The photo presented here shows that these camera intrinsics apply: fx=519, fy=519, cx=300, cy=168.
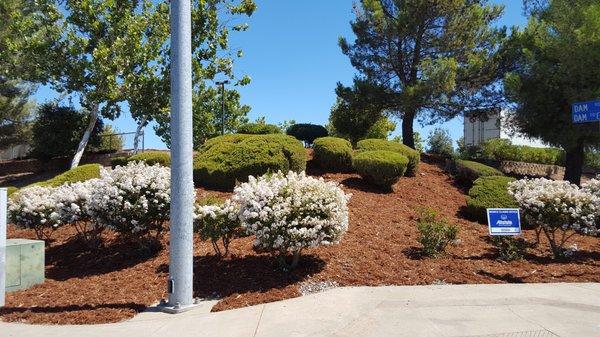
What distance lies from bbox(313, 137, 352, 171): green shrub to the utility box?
7.78m

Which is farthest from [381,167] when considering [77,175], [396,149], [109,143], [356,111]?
[109,143]

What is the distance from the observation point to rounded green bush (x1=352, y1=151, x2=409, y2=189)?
12523 millimetres

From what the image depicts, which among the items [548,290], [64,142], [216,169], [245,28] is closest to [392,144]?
[216,169]

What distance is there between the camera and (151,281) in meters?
7.66

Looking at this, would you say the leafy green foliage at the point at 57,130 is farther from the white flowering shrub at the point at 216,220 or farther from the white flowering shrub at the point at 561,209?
the white flowering shrub at the point at 561,209

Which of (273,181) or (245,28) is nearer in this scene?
(273,181)

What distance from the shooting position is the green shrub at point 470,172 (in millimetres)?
14016

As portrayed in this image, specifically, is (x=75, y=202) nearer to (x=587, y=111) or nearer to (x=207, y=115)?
(x=587, y=111)

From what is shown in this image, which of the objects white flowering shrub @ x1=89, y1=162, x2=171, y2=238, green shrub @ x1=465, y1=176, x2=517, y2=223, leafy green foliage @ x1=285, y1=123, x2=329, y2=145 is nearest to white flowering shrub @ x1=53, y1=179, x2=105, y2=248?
white flowering shrub @ x1=89, y1=162, x2=171, y2=238

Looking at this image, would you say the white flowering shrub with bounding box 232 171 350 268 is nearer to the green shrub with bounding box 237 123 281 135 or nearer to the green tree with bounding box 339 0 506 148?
the green shrub with bounding box 237 123 281 135

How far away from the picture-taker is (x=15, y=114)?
28.0 metres

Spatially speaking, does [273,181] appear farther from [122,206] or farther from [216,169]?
[216,169]

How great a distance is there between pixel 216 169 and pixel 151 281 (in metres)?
4.81

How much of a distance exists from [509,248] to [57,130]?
2093 centimetres
